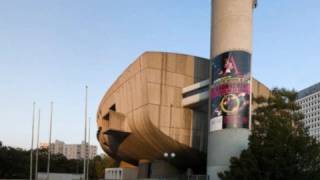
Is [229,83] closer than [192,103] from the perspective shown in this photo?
Yes

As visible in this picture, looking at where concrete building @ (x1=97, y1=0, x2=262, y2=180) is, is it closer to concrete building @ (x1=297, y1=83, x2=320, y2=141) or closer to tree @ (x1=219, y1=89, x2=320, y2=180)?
tree @ (x1=219, y1=89, x2=320, y2=180)

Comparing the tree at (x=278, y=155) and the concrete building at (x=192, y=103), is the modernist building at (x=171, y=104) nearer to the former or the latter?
the concrete building at (x=192, y=103)

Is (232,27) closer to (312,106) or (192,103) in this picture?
(192,103)

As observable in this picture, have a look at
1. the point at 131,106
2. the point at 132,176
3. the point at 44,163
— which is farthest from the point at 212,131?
the point at 44,163

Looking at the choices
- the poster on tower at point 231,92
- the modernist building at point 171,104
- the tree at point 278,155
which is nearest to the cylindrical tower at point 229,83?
the poster on tower at point 231,92

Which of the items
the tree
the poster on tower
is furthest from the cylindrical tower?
the tree

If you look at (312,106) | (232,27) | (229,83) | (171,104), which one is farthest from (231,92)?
(312,106)

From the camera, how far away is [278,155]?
3369 cm

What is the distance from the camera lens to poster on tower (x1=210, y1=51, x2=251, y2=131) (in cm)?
4134

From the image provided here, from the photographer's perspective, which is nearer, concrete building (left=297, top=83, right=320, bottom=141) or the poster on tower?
the poster on tower

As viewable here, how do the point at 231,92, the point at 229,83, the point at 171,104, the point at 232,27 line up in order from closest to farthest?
the point at 231,92
the point at 229,83
the point at 232,27
the point at 171,104

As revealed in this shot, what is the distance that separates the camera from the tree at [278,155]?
1320 inches

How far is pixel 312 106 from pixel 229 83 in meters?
141

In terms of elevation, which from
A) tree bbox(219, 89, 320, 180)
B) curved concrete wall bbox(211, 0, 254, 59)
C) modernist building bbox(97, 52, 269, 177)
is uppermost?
curved concrete wall bbox(211, 0, 254, 59)
